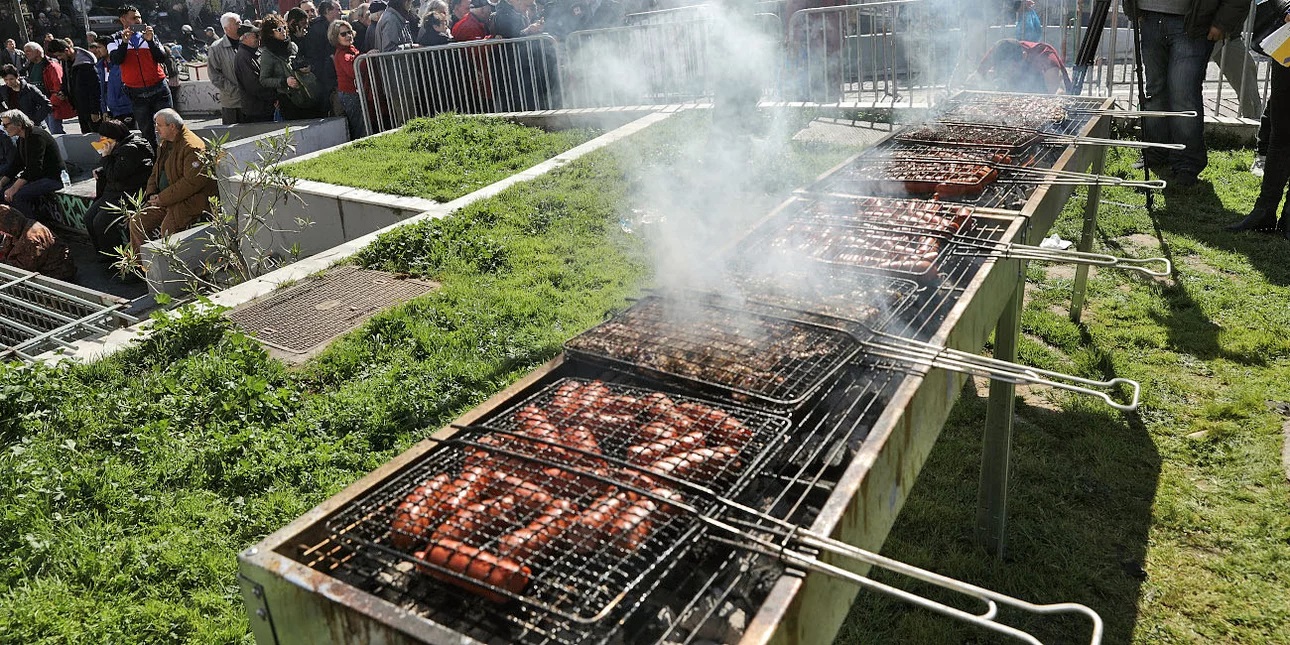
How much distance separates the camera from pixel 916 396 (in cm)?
269

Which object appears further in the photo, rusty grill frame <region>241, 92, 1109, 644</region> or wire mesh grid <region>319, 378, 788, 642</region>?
wire mesh grid <region>319, 378, 788, 642</region>

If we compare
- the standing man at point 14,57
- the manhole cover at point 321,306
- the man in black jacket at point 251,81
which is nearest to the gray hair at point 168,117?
the manhole cover at point 321,306

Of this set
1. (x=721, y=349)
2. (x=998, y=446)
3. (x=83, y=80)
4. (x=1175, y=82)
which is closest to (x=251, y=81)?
(x=83, y=80)

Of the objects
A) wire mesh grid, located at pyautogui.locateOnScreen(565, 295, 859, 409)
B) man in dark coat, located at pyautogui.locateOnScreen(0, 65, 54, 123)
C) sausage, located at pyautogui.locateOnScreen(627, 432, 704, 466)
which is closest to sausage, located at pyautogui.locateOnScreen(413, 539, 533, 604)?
sausage, located at pyautogui.locateOnScreen(627, 432, 704, 466)

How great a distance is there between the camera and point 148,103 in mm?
14266

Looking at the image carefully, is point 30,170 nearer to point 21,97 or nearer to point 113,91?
point 113,91

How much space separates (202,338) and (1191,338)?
6.85 m

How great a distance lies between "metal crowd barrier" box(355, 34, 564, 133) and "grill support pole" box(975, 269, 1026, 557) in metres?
9.84

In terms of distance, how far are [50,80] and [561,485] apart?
20471 mm

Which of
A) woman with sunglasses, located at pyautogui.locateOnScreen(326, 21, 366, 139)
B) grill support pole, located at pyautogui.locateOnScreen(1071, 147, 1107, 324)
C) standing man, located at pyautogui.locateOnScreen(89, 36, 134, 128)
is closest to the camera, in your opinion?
grill support pole, located at pyautogui.locateOnScreen(1071, 147, 1107, 324)

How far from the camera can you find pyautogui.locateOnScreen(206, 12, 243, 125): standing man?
44.6ft

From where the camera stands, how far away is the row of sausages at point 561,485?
85.0 inches

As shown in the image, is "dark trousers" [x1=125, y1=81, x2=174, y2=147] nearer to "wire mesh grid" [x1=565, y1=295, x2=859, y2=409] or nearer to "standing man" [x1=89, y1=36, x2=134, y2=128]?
"standing man" [x1=89, y1=36, x2=134, y2=128]

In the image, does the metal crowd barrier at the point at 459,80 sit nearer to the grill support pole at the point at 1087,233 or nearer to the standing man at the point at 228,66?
the standing man at the point at 228,66
